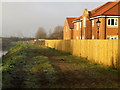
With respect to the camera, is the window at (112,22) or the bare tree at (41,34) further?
the bare tree at (41,34)

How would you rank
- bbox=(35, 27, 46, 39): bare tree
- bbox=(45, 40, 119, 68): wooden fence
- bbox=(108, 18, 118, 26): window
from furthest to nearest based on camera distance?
1. bbox=(35, 27, 46, 39): bare tree
2. bbox=(108, 18, 118, 26): window
3. bbox=(45, 40, 119, 68): wooden fence

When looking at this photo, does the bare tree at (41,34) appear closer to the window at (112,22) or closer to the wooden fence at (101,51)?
the window at (112,22)

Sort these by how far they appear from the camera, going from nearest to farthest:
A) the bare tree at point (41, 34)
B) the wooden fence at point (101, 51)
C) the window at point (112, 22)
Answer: the wooden fence at point (101, 51) < the window at point (112, 22) < the bare tree at point (41, 34)

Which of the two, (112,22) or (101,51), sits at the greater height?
(112,22)

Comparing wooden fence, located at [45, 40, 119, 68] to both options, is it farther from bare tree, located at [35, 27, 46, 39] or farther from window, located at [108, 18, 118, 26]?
bare tree, located at [35, 27, 46, 39]

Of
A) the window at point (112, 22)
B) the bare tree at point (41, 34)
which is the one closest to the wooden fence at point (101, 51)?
the window at point (112, 22)

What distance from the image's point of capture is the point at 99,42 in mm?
15016

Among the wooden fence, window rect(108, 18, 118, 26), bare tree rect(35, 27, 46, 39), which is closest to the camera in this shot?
the wooden fence

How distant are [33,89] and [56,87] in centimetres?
87

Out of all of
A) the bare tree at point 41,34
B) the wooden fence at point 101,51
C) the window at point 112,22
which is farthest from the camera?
the bare tree at point 41,34

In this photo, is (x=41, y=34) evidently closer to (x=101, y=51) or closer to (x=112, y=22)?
(x=112, y=22)

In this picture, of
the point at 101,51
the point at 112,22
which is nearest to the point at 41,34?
the point at 112,22

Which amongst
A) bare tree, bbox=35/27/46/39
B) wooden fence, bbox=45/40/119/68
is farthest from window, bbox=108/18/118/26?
bare tree, bbox=35/27/46/39

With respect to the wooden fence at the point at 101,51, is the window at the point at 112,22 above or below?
above
